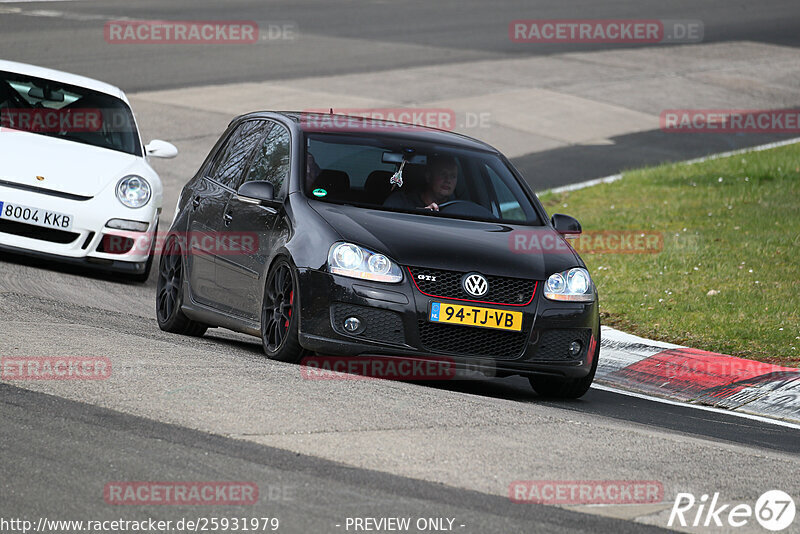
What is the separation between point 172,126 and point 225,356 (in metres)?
13.7

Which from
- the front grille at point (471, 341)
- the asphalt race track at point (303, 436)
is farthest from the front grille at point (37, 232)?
the front grille at point (471, 341)

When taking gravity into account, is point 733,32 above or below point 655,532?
below

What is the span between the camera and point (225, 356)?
793 cm

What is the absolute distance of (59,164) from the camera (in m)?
11.7

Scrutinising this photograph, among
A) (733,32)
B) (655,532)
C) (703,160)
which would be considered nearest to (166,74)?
(703,160)

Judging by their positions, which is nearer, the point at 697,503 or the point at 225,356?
the point at 697,503

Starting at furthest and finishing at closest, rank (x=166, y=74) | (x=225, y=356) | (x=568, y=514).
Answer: (x=166, y=74)
(x=225, y=356)
(x=568, y=514)

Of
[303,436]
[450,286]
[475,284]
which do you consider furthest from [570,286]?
[303,436]

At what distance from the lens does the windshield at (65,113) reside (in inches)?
490

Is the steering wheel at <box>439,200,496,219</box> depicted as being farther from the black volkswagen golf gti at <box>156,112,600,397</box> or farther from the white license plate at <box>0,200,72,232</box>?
the white license plate at <box>0,200,72,232</box>

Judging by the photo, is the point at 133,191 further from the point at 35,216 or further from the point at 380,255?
the point at 380,255

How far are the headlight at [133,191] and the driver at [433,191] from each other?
3806 mm

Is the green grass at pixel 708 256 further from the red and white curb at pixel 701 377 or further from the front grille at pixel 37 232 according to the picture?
the front grille at pixel 37 232

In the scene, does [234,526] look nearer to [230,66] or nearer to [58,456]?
[58,456]
